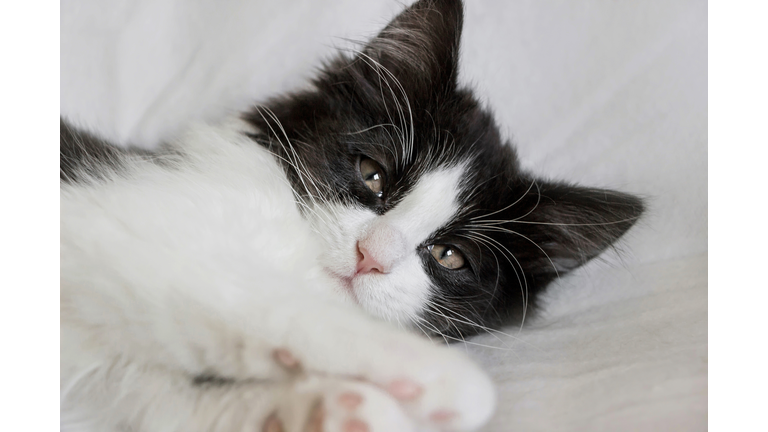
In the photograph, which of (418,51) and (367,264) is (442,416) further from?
(418,51)

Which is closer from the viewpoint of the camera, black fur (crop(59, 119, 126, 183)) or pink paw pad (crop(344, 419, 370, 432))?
pink paw pad (crop(344, 419, 370, 432))

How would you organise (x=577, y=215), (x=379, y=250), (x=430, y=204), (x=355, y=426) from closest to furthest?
1. (x=355, y=426)
2. (x=379, y=250)
3. (x=430, y=204)
4. (x=577, y=215)

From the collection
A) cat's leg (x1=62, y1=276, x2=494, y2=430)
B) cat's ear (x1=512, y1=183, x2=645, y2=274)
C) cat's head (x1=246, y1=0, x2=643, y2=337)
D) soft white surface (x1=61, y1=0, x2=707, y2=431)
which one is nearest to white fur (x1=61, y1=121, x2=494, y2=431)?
cat's leg (x1=62, y1=276, x2=494, y2=430)

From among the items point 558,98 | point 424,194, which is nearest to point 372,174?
point 424,194

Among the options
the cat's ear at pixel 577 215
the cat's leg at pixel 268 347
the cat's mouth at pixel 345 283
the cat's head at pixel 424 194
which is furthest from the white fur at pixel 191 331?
the cat's ear at pixel 577 215

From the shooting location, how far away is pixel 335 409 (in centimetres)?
85

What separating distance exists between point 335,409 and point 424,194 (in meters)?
0.74

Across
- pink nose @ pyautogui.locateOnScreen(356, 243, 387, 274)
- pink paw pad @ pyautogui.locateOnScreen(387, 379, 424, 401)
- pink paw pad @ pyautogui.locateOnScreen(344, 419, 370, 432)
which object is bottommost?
pink paw pad @ pyautogui.locateOnScreen(344, 419, 370, 432)

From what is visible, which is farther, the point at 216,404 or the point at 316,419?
the point at 216,404

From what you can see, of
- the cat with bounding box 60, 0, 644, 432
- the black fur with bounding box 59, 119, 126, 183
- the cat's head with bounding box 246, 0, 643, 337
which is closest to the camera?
the cat with bounding box 60, 0, 644, 432

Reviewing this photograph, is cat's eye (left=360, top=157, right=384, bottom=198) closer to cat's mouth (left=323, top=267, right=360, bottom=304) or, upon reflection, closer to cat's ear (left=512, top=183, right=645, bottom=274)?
cat's mouth (left=323, top=267, right=360, bottom=304)

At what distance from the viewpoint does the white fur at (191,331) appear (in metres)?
0.94

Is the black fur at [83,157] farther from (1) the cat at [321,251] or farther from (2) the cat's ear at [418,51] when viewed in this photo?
(2) the cat's ear at [418,51]

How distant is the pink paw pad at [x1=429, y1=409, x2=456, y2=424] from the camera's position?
0.95 meters
